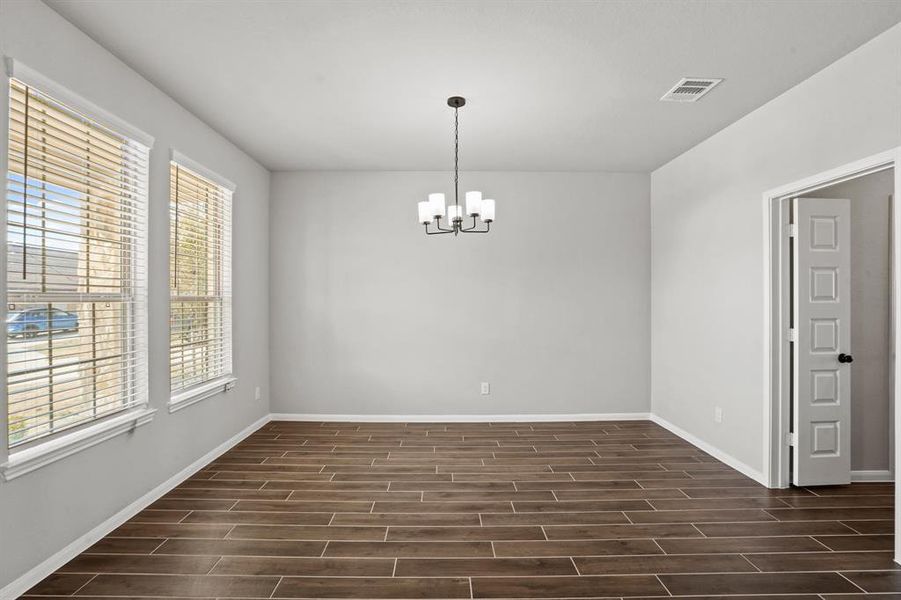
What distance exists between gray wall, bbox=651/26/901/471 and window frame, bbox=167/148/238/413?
428 cm

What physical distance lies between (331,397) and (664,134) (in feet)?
14.0

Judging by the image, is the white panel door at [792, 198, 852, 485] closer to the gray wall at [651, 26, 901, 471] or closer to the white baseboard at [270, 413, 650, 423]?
the gray wall at [651, 26, 901, 471]

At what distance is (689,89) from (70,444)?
425 centimetres

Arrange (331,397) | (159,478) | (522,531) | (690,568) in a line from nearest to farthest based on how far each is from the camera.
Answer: (690,568) < (522,531) < (159,478) < (331,397)

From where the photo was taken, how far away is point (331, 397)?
568 cm

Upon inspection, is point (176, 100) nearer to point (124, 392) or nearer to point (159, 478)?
point (124, 392)

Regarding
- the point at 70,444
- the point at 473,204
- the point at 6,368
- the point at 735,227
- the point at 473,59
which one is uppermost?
the point at 473,59

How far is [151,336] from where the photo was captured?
3.39 metres

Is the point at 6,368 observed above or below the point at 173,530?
above

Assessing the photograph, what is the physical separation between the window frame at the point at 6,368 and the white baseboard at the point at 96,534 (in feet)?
1.60

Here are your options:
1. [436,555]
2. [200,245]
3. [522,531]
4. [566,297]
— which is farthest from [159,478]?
[566,297]

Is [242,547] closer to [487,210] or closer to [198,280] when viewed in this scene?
[198,280]

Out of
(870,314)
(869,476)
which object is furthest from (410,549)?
(870,314)

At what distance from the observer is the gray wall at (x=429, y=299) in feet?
18.6
